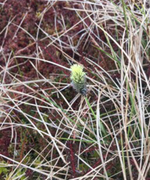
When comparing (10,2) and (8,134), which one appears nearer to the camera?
(8,134)

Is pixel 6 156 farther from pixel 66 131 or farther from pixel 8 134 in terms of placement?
pixel 66 131

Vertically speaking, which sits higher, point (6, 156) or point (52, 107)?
point (52, 107)

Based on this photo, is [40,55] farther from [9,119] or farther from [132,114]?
[132,114]

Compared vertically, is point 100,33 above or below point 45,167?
above

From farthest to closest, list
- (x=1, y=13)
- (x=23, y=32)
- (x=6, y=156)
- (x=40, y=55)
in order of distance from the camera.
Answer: (x=1, y=13), (x=23, y=32), (x=40, y=55), (x=6, y=156)

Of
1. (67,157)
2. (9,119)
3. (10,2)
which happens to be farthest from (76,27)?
(67,157)

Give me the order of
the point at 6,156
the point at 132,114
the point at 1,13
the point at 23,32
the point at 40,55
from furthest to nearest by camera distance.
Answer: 1. the point at 1,13
2. the point at 23,32
3. the point at 40,55
4. the point at 6,156
5. the point at 132,114

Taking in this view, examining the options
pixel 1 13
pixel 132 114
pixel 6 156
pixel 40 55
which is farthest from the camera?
pixel 1 13

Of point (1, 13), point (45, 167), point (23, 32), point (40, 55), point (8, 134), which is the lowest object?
point (45, 167)

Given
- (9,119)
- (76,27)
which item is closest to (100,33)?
(76,27)
